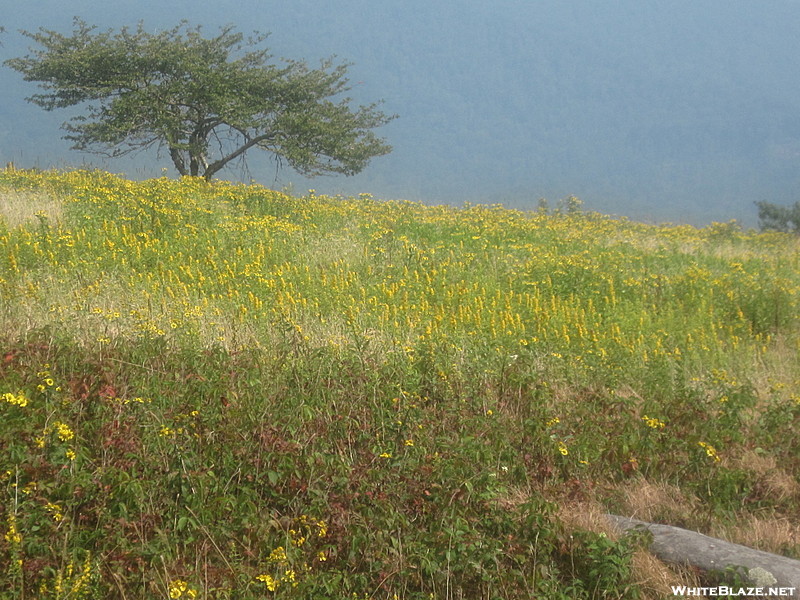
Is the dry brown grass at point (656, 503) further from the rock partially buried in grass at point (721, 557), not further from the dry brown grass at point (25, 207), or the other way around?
the dry brown grass at point (25, 207)

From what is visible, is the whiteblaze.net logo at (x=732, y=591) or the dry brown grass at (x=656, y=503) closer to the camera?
the whiteblaze.net logo at (x=732, y=591)

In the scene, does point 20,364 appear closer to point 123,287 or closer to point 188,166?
point 123,287

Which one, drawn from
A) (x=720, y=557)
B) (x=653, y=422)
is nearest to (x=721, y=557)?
(x=720, y=557)

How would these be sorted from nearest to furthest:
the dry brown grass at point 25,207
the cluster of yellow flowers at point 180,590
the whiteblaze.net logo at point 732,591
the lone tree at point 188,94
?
1. the cluster of yellow flowers at point 180,590
2. the whiteblaze.net logo at point 732,591
3. the dry brown grass at point 25,207
4. the lone tree at point 188,94

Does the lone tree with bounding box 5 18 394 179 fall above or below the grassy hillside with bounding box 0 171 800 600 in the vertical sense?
above

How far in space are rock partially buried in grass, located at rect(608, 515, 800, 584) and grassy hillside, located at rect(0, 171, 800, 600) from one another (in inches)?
6.4

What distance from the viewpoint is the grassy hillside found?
12.5ft

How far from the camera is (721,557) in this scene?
13.2ft

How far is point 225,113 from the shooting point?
77.2ft

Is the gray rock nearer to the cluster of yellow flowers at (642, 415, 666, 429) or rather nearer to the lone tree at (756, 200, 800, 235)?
the cluster of yellow flowers at (642, 415, 666, 429)

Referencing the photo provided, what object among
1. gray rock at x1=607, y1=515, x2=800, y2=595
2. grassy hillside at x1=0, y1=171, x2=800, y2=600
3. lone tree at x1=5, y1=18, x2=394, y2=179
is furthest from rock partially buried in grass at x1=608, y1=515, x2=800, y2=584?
lone tree at x1=5, y1=18, x2=394, y2=179

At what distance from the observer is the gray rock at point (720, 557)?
12.4 ft

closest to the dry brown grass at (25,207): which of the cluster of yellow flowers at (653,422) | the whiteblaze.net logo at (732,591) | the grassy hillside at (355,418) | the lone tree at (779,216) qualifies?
the grassy hillside at (355,418)

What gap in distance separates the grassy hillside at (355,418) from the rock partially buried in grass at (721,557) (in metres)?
0.16
